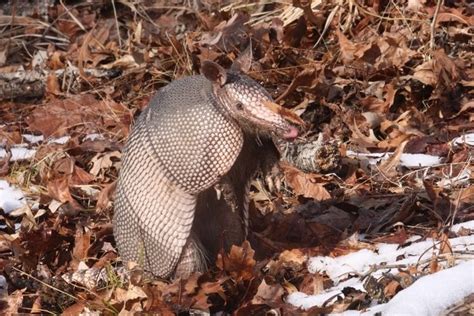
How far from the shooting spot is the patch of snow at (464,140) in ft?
19.2

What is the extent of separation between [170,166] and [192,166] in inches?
4.2

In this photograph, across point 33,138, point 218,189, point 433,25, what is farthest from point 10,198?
point 433,25

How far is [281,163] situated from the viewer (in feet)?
16.0

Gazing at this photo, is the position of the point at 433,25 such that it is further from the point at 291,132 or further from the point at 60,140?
the point at 291,132

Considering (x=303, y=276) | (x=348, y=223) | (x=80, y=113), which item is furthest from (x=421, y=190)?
(x=80, y=113)

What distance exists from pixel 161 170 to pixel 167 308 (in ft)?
1.92

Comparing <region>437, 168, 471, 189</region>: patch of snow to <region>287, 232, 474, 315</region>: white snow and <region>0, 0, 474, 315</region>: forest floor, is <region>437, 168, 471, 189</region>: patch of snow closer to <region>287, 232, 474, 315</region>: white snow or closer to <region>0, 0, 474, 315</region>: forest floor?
<region>0, 0, 474, 315</region>: forest floor

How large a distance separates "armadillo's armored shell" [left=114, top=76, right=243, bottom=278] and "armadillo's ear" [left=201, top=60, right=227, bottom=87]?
2.9 inches

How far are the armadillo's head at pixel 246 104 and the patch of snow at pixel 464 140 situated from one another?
2.13 m

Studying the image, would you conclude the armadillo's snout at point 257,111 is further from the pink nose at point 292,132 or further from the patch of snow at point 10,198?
the patch of snow at point 10,198

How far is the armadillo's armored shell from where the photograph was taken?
13.2ft

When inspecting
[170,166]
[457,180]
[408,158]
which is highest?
[170,166]

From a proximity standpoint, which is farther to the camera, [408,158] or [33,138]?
[33,138]

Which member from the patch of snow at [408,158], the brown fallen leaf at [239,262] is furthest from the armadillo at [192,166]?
the patch of snow at [408,158]
